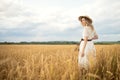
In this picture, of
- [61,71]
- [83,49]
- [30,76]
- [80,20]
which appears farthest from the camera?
[80,20]

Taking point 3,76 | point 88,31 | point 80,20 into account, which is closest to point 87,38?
point 88,31

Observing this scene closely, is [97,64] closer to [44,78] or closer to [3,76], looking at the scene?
[44,78]

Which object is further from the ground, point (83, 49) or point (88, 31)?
point (88, 31)

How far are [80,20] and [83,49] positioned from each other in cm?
62

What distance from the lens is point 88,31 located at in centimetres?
403

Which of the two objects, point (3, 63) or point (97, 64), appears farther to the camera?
point (3, 63)

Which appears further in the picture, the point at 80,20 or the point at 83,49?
the point at 80,20

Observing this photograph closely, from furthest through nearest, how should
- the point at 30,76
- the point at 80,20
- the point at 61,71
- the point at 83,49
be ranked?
the point at 80,20 < the point at 83,49 < the point at 61,71 < the point at 30,76

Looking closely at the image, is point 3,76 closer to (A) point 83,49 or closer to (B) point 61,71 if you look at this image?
(B) point 61,71

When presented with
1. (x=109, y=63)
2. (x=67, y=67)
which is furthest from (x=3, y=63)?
(x=109, y=63)

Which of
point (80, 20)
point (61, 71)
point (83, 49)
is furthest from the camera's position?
point (80, 20)

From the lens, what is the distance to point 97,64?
368 cm

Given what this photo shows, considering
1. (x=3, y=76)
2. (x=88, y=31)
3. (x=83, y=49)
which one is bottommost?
(x=3, y=76)

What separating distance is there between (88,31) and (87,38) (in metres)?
A: 0.13
